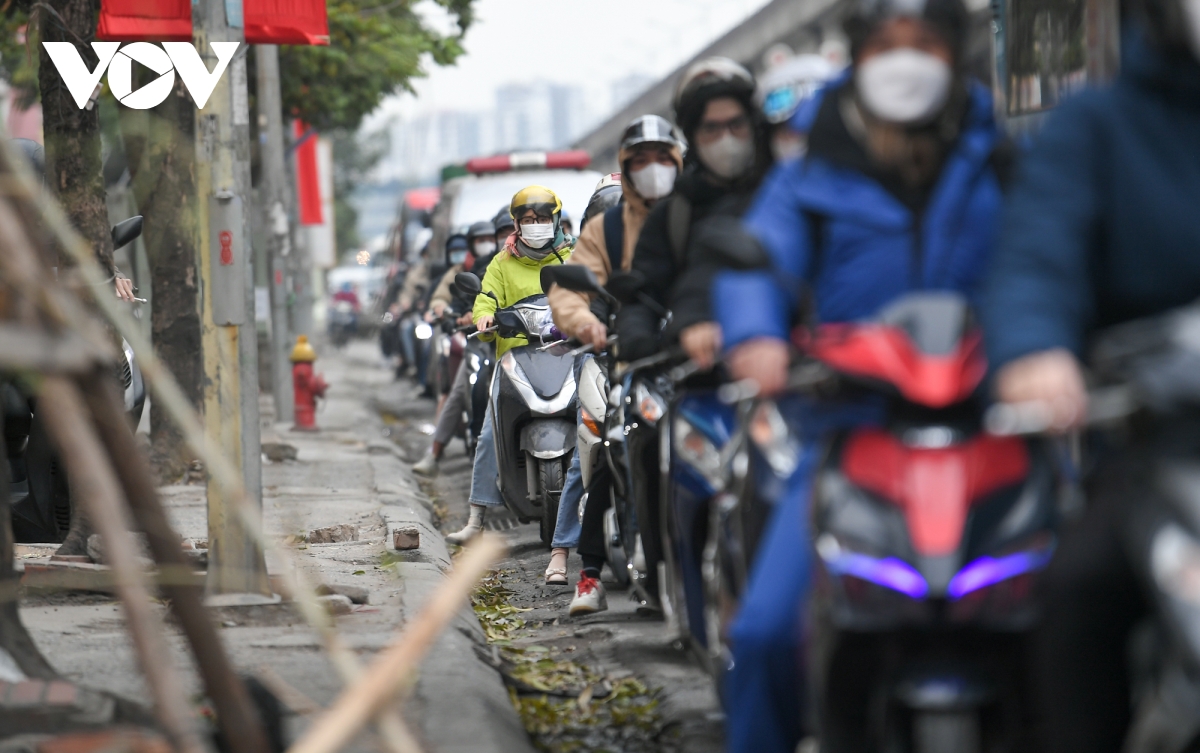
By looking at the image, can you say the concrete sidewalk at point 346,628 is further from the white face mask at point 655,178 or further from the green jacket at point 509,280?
the white face mask at point 655,178

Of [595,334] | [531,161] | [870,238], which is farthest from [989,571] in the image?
[531,161]

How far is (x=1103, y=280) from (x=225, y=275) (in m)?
4.15

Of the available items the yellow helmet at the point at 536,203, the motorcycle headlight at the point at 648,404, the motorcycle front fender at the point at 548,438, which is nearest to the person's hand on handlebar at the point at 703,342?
the motorcycle headlight at the point at 648,404

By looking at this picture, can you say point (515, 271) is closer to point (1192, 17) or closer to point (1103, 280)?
point (1103, 280)

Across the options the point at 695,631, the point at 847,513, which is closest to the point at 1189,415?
the point at 847,513

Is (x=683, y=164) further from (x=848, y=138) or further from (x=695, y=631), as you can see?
(x=848, y=138)

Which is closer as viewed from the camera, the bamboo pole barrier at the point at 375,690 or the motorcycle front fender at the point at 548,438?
the bamboo pole barrier at the point at 375,690

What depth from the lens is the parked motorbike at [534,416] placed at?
335 inches

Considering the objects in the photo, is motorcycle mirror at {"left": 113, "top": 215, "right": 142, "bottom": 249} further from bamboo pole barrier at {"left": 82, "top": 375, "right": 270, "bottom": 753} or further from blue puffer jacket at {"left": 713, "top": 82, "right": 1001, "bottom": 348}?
blue puffer jacket at {"left": 713, "top": 82, "right": 1001, "bottom": 348}

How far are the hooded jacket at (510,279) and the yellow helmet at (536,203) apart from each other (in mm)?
208

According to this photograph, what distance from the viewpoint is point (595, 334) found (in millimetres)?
6094

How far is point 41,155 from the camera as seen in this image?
25.6 ft

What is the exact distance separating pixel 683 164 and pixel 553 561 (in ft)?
7.75

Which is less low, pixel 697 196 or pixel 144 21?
pixel 144 21
